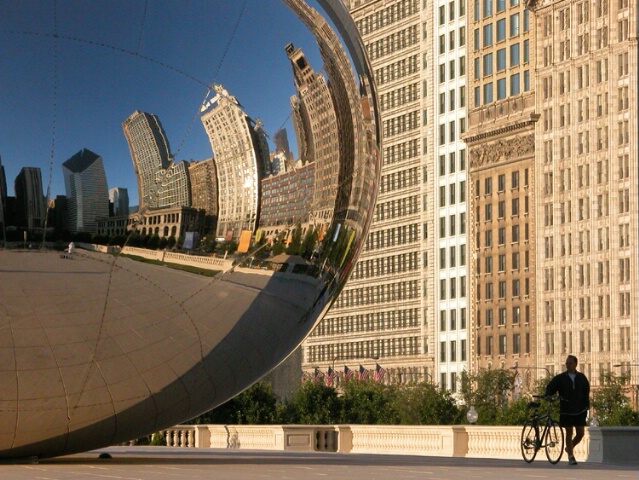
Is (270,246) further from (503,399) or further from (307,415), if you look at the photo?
Answer: (503,399)

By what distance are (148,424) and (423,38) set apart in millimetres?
125438

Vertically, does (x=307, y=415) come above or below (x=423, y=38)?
below

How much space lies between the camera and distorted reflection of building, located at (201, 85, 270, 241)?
10406 mm

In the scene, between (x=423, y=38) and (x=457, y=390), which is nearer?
(x=457, y=390)

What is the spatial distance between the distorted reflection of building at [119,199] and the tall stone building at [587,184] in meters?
97.7

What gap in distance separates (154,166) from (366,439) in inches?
1071

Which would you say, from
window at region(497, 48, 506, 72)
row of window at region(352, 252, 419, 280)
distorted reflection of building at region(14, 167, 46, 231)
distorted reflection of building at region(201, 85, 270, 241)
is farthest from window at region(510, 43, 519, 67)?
distorted reflection of building at region(14, 167, 46, 231)

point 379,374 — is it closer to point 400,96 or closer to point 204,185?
point 400,96

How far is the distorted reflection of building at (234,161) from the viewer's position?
410 inches

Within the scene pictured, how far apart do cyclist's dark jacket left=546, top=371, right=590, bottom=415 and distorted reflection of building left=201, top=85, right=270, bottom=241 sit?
7.47 m

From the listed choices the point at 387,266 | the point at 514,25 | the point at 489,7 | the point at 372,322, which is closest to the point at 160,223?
the point at 514,25

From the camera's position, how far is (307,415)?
91.8 metres

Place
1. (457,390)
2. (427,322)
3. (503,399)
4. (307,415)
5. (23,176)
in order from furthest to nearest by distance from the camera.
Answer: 1. (427,322)
2. (457,390)
3. (503,399)
4. (307,415)
5. (23,176)

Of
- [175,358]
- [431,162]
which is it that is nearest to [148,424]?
[175,358]
